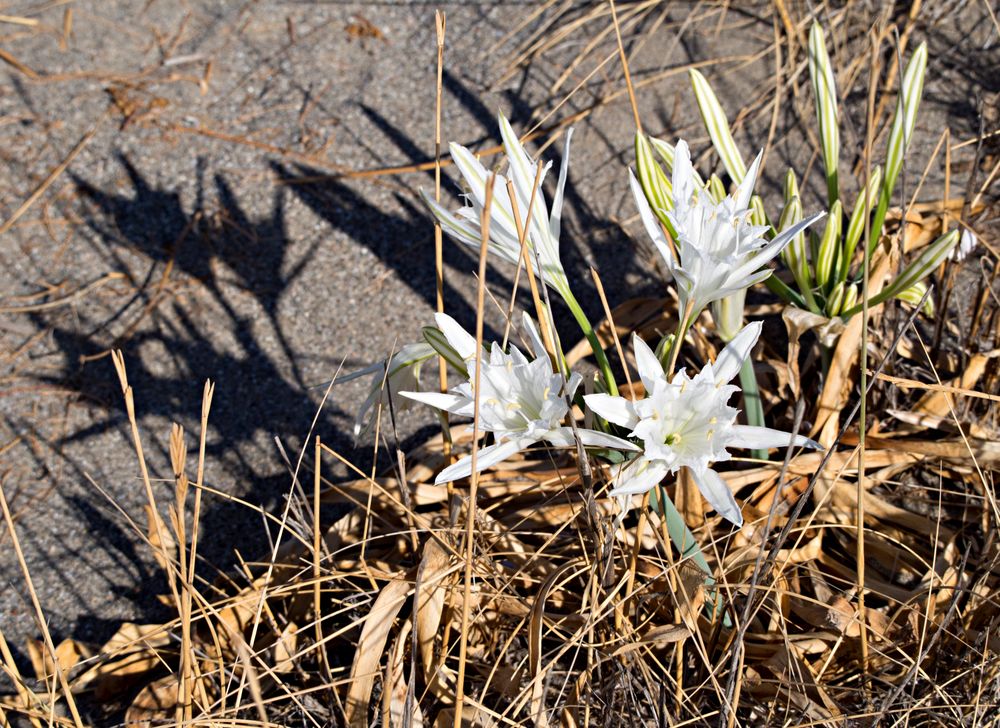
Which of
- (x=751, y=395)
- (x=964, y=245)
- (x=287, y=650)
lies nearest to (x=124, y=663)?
(x=287, y=650)

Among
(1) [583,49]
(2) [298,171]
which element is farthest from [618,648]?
(1) [583,49]

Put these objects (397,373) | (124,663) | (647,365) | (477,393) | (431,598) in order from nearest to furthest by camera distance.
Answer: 1. (477,393)
2. (647,365)
3. (397,373)
4. (431,598)
5. (124,663)

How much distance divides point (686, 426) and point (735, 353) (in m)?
0.09

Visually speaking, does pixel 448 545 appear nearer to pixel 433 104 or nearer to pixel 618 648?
pixel 618 648

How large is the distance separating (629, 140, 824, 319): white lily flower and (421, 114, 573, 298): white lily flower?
107mm

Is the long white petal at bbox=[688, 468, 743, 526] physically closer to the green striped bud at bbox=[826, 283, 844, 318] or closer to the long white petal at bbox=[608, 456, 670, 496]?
the long white petal at bbox=[608, 456, 670, 496]

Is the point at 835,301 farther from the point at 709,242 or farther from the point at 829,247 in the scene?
the point at 709,242

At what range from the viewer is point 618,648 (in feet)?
3.61

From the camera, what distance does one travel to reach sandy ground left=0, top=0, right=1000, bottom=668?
5.07 ft

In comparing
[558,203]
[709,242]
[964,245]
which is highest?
[558,203]

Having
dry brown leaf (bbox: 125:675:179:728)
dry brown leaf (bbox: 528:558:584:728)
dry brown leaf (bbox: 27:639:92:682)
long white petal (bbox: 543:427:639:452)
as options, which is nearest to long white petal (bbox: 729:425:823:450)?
long white petal (bbox: 543:427:639:452)

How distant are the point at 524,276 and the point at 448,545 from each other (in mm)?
741

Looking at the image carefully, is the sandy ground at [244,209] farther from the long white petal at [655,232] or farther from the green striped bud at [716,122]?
the long white petal at [655,232]

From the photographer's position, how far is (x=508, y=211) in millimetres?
916
